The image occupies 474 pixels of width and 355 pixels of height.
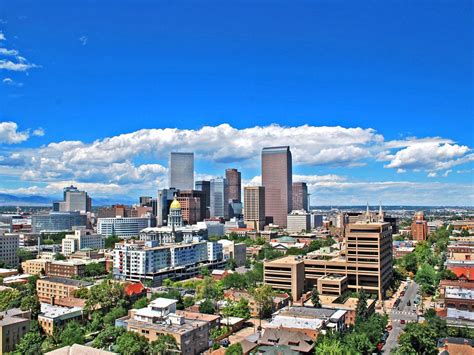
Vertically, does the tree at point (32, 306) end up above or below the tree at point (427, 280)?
above

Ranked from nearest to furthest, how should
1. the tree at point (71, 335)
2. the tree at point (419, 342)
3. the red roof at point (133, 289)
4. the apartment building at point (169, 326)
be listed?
the tree at point (419, 342)
the apartment building at point (169, 326)
the tree at point (71, 335)
the red roof at point (133, 289)

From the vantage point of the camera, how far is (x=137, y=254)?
9250cm

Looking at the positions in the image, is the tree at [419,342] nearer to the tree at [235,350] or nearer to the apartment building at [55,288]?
the tree at [235,350]

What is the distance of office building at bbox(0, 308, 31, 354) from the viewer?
48812mm

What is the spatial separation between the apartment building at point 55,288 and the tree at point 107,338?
25304mm

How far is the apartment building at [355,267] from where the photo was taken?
256 feet

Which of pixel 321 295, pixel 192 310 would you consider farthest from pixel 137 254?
pixel 321 295

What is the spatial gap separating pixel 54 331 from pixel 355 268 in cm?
4952

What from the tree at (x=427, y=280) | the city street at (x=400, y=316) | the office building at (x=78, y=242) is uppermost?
the office building at (x=78, y=242)


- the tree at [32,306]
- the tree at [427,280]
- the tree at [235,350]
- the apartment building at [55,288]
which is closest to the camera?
the tree at [235,350]

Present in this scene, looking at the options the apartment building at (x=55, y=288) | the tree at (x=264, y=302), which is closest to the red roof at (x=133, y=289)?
the apartment building at (x=55, y=288)

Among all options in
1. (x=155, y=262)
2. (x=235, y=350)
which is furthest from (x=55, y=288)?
(x=235, y=350)

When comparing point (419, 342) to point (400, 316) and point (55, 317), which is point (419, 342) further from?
point (55, 317)

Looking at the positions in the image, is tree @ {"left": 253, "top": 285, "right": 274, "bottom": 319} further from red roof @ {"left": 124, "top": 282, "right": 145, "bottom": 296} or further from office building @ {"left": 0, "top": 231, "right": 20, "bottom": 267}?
office building @ {"left": 0, "top": 231, "right": 20, "bottom": 267}
